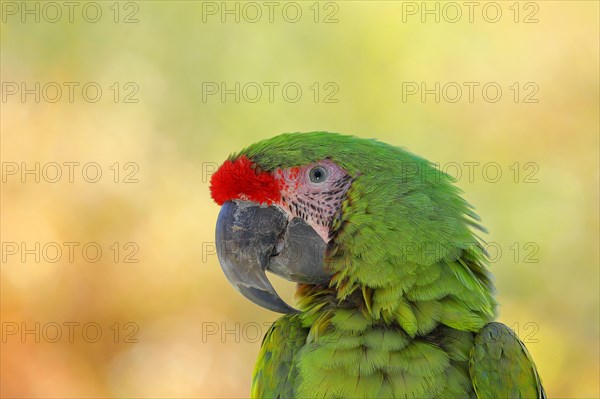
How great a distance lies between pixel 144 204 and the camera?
4402mm

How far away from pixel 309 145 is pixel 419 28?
2.87 m

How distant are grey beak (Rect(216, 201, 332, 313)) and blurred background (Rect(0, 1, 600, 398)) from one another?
2.11m

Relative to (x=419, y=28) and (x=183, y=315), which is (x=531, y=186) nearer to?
(x=419, y=28)

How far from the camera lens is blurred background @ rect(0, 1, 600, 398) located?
4.33 meters

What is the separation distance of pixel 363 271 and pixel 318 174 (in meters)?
0.36

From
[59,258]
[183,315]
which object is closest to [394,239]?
[183,315]

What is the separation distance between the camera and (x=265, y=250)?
216cm
